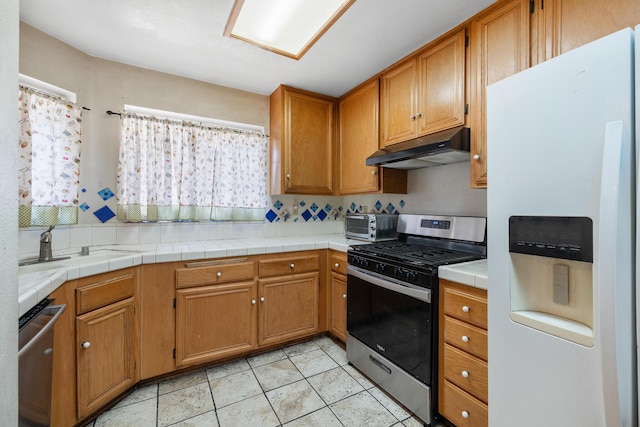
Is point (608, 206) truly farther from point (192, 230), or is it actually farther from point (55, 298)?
point (192, 230)

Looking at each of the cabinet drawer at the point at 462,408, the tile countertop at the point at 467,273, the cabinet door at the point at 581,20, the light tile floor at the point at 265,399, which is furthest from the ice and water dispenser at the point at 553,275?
the light tile floor at the point at 265,399

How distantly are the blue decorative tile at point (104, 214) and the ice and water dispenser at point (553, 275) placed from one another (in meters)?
2.64

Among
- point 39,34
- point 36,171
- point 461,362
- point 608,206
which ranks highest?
point 39,34

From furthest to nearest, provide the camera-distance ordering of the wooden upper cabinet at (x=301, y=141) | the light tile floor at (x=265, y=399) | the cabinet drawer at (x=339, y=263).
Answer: the wooden upper cabinet at (x=301, y=141), the cabinet drawer at (x=339, y=263), the light tile floor at (x=265, y=399)

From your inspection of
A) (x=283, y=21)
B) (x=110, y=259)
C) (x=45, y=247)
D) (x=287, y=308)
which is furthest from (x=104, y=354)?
(x=283, y=21)

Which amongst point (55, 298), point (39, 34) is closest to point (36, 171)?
point (39, 34)

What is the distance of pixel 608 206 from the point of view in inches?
30.7

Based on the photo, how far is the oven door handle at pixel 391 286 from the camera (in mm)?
1510

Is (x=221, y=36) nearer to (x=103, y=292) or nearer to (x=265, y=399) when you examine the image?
(x=103, y=292)

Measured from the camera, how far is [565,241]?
907 millimetres

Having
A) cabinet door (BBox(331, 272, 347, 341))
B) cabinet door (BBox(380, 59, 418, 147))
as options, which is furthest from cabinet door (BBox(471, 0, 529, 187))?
cabinet door (BBox(331, 272, 347, 341))

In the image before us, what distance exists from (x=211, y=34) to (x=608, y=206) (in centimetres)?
217

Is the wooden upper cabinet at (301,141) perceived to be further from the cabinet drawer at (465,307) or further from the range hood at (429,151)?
the cabinet drawer at (465,307)

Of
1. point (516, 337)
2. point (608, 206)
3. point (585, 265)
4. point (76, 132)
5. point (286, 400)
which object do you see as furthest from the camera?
point (76, 132)
